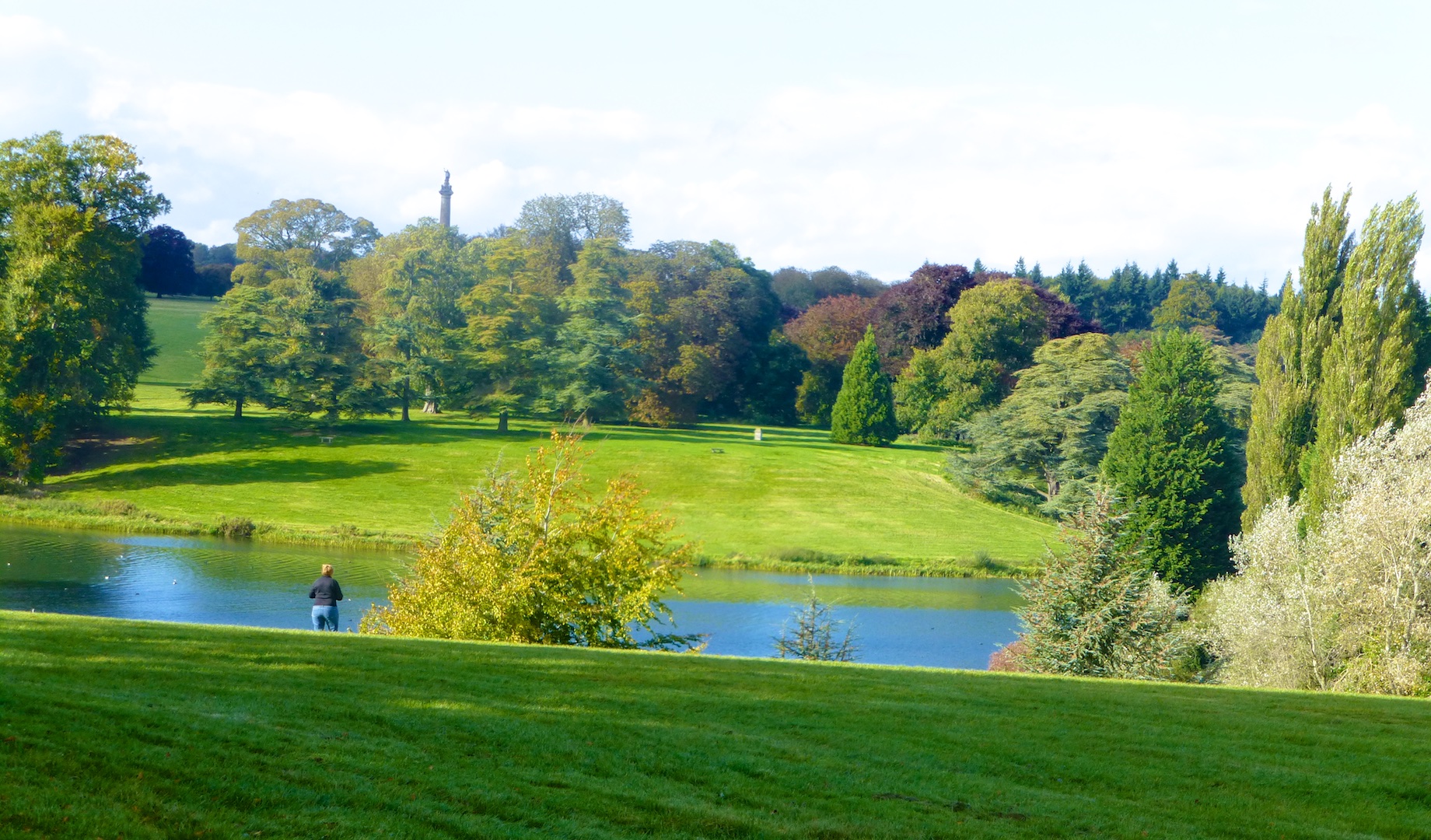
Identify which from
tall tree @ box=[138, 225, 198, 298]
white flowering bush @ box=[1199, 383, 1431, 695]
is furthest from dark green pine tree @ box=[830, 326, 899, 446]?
tall tree @ box=[138, 225, 198, 298]

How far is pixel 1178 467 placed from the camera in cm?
4375

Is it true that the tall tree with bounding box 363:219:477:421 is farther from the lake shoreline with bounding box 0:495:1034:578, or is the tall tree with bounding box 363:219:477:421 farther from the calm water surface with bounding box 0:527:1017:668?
the calm water surface with bounding box 0:527:1017:668

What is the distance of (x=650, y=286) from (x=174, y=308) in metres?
47.9

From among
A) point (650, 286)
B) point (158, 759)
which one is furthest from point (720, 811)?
point (650, 286)

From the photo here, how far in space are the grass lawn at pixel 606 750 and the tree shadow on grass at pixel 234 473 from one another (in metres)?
41.2

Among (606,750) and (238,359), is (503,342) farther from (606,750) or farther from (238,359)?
(606,750)

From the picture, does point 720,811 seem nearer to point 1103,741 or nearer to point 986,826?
point 986,826

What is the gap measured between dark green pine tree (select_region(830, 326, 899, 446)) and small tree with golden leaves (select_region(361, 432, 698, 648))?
172ft

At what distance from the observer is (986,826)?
8.62m

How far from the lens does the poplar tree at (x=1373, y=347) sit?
35.2m

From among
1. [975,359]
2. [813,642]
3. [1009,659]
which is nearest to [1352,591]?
[1009,659]

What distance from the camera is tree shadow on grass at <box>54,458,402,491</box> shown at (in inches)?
1988

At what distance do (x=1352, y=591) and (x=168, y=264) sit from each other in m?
109

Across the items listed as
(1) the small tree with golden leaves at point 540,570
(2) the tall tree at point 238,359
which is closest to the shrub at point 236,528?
(2) the tall tree at point 238,359
